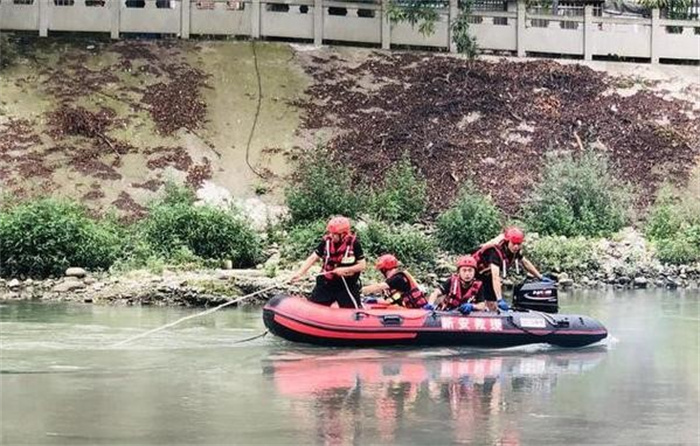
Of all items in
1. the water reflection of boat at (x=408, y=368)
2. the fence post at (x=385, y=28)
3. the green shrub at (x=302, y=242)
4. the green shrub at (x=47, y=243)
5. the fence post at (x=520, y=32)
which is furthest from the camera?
the fence post at (x=520, y=32)

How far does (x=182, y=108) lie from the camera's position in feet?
101

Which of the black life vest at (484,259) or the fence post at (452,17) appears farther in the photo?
the fence post at (452,17)

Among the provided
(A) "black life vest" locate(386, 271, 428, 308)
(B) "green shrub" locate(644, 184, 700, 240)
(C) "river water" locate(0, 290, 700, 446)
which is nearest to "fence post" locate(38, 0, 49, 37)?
(C) "river water" locate(0, 290, 700, 446)

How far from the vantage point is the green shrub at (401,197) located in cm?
2700

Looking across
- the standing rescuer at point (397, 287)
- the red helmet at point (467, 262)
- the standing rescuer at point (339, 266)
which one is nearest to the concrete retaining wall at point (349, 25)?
the standing rescuer at point (397, 287)

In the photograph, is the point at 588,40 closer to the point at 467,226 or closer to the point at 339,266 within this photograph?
the point at 467,226

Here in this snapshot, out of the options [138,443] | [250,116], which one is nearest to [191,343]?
[138,443]

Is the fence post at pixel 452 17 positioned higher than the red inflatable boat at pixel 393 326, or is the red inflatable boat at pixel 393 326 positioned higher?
the fence post at pixel 452 17

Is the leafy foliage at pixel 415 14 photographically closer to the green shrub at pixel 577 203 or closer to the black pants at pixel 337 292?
the green shrub at pixel 577 203

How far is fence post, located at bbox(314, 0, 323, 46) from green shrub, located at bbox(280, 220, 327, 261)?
9617 millimetres

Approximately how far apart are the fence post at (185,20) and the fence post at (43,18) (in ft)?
10.9

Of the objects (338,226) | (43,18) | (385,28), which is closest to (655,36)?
(385,28)

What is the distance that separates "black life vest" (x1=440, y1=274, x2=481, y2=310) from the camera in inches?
659

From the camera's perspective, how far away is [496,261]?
16703 millimetres
